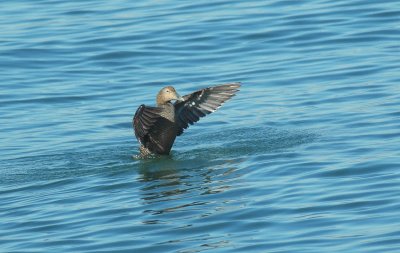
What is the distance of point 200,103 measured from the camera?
13.9 meters

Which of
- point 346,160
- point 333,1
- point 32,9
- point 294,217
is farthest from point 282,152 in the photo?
point 32,9

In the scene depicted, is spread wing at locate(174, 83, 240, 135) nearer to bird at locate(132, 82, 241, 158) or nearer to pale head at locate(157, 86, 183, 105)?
bird at locate(132, 82, 241, 158)

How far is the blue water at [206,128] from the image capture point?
1023 cm

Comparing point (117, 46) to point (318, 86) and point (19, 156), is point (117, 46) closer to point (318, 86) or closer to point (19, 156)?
point (318, 86)

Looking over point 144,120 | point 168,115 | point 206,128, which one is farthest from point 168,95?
point 206,128

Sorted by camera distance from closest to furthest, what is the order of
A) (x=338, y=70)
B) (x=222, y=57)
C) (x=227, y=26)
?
(x=338, y=70)
(x=222, y=57)
(x=227, y=26)

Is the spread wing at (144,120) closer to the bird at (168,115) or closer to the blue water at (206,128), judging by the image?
the bird at (168,115)

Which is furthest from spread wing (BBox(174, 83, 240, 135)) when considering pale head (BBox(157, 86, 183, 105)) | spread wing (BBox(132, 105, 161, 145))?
spread wing (BBox(132, 105, 161, 145))

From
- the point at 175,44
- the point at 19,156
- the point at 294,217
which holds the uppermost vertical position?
the point at 175,44

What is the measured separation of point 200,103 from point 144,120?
1301 mm

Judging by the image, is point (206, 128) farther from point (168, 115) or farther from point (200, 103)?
point (168, 115)

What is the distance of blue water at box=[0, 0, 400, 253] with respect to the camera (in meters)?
10.2

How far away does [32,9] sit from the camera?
23812mm

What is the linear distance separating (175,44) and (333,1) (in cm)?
433
